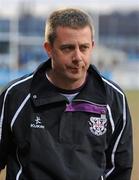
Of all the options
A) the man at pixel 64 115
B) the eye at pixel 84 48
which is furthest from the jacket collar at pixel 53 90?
the eye at pixel 84 48

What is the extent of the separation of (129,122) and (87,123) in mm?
247

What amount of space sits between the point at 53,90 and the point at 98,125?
26 cm

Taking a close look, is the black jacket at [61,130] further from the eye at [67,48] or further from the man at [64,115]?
the eye at [67,48]

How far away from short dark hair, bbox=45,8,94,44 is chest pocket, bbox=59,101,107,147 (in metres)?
0.33

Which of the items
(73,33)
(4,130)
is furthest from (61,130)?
(73,33)

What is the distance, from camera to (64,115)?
2.92 m

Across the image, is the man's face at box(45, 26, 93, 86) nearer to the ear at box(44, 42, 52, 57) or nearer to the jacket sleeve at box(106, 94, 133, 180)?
the ear at box(44, 42, 52, 57)

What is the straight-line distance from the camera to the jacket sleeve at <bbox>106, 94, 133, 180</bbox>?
119 inches

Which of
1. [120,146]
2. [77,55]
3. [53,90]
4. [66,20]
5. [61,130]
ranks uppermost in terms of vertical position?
[66,20]

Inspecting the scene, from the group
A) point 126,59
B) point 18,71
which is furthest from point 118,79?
point 18,71

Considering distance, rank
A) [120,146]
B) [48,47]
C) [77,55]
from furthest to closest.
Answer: [120,146] < [48,47] < [77,55]

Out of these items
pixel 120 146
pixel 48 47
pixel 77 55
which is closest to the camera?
pixel 77 55

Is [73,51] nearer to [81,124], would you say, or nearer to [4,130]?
[81,124]

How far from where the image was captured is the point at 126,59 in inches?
1118
